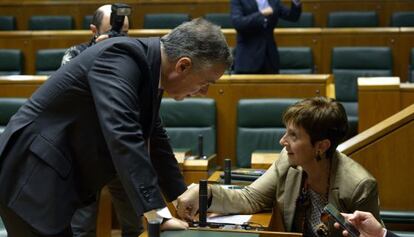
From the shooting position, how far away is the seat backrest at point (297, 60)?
126 inches

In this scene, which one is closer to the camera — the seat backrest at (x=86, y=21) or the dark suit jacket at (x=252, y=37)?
the dark suit jacket at (x=252, y=37)

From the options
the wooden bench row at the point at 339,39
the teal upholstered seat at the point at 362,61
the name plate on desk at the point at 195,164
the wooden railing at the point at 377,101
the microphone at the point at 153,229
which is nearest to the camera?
the microphone at the point at 153,229

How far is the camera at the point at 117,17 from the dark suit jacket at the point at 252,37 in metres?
1.01

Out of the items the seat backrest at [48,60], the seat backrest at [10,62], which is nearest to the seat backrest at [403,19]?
the seat backrest at [48,60]

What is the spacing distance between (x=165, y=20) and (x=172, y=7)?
22 cm

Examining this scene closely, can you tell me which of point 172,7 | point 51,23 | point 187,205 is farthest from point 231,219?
point 51,23

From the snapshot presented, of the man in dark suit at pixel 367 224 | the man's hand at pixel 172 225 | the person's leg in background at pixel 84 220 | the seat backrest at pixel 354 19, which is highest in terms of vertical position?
the man's hand at pixel 172 225

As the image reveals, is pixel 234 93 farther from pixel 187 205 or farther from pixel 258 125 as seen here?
pixel 187 205

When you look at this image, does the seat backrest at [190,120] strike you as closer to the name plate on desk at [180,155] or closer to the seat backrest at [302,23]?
the name plate on desk at [180,155]

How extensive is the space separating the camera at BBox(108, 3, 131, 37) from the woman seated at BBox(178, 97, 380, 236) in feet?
1.94

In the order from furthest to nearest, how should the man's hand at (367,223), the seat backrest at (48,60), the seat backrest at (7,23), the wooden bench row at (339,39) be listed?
the seat backrest at (7,23)
the seat backrest at (48,60)
the wooden bench row at (339,39)
the man's hand at (367,223)

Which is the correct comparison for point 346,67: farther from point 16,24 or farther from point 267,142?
point 16,24

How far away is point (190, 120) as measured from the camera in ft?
7.88

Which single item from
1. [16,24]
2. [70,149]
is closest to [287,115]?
[70,149]
